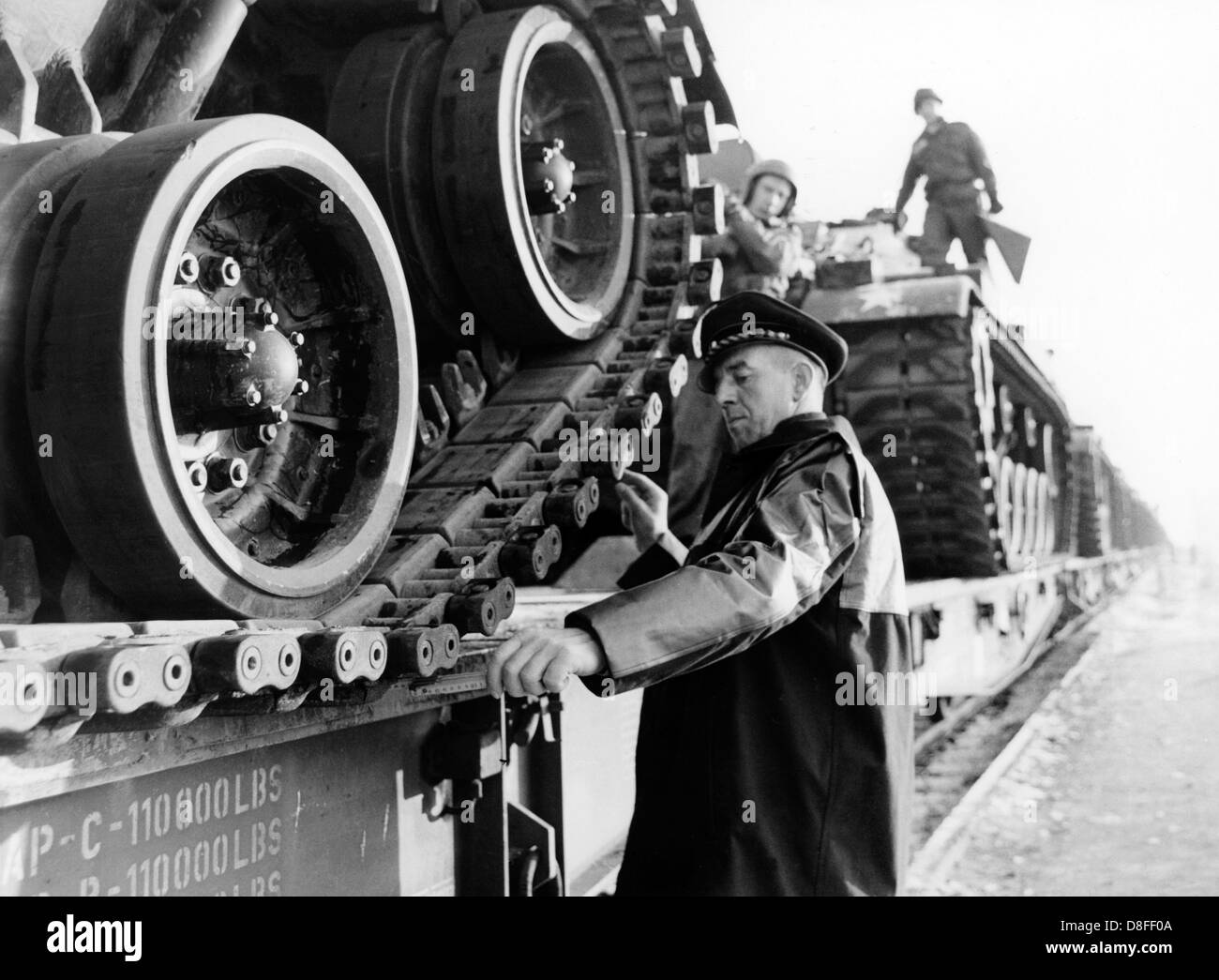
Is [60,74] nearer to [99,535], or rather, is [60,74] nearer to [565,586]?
[99,535]

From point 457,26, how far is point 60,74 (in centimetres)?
119

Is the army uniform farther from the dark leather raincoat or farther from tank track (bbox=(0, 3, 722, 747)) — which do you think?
tank track (bbox=(0, 3, 722, 747))

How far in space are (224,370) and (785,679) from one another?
107 cm

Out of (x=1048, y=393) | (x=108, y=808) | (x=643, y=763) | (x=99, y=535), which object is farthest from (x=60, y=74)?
(x=1048, y=393)

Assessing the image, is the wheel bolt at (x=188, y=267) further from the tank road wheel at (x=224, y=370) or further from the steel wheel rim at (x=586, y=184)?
the steel wheel rim at (x=586, y=184)

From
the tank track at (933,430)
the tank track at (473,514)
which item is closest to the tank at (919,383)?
the tank track at (933,430)

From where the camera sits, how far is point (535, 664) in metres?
1.67

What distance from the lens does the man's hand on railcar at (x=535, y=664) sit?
1662 mm

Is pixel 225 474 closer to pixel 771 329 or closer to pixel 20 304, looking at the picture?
pixel 20 304

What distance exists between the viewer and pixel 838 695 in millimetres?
2119

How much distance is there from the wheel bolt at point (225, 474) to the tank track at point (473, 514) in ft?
0.94

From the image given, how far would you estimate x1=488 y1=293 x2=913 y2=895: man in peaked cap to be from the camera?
2000mm

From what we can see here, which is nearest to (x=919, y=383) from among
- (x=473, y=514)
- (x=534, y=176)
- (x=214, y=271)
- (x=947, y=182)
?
(x=947, y=182)

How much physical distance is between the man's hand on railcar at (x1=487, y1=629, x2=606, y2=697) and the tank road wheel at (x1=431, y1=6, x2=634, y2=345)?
1.60 metres
